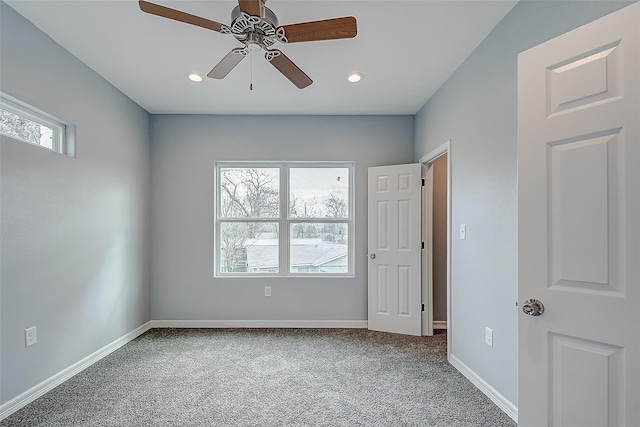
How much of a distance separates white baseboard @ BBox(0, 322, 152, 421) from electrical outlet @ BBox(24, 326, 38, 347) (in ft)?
1.03

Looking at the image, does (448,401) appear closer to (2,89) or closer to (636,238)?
(636,238)

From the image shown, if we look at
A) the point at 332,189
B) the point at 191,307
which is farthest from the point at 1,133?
the point at 332,189

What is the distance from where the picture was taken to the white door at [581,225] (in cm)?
118

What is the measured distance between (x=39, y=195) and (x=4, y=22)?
3.68ft

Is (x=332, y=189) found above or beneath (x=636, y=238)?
above

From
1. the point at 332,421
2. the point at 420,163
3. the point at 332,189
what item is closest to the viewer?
the point at 332,421

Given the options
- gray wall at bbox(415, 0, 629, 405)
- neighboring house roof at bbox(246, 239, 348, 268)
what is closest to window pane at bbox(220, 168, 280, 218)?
neighboring house roof at bbox(246, 239, 348, 268)

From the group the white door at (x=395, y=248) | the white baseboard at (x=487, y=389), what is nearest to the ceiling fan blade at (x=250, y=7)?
the white door at (x=395, y=248)

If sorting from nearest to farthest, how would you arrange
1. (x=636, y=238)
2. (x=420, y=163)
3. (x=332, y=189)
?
(x=636, y=238)
(x=420, y=163)
(x=332, y=189)

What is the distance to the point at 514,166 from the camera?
2113 millimetres

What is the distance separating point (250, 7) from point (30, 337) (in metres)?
2.61

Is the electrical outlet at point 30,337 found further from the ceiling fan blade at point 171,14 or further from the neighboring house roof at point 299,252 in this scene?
the ceiling fan blade at point 171,14

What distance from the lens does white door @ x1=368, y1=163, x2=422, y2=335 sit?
12.3 ft

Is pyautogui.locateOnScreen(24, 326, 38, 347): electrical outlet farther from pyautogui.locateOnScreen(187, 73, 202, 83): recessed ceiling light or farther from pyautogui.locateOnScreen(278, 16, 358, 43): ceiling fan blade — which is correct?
pyautogui.locateOnScreen(278, 16, 358, 43): ceiling fan blade
